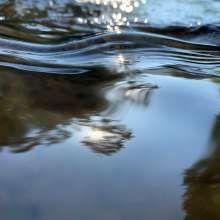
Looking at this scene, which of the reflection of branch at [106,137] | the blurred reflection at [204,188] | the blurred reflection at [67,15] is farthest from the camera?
the blurred reflection at [67,15]

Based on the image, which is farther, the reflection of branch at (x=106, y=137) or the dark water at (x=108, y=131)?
the reflection of branch at (x=106, y=137)

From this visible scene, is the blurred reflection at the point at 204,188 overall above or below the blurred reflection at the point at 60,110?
below

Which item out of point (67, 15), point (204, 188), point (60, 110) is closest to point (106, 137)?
point (60, 110)

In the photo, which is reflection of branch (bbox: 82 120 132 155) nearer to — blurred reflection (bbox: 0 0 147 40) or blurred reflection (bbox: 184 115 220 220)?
blurred reflection (bbox: 184 115 220 220)

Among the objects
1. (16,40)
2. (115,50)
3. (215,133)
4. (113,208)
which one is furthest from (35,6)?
(113,208)

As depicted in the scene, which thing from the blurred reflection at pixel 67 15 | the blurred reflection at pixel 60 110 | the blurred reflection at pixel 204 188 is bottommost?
the blurred reflection at pixel 204 188

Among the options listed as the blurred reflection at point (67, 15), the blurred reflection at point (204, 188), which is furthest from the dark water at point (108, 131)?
the blurred reflection at point (67, 15)

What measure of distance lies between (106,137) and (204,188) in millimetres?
369

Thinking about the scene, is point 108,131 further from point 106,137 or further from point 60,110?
point 60,110

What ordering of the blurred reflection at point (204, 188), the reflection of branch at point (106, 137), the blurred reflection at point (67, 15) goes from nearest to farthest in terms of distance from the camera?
the blurred reflection at point (204, 188) < the reflection of branch at point (106, 137) < the blurred reflection at point (67, 15)

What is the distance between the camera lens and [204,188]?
1.30m

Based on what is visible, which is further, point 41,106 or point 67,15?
point 67,15

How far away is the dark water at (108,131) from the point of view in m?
1.24

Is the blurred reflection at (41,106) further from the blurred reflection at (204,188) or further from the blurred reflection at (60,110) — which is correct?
the blurred reflection at (204,188)
